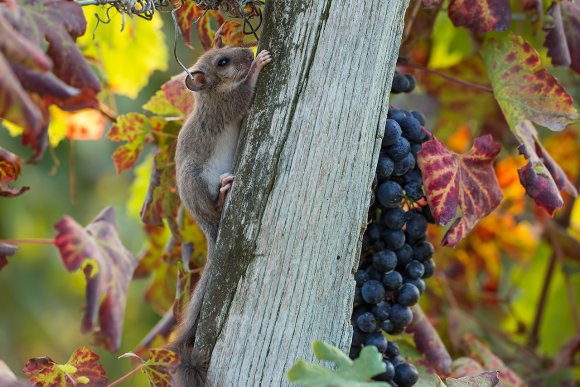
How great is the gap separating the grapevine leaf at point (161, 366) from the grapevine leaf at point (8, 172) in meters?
0.44

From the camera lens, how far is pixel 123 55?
9.10 feet

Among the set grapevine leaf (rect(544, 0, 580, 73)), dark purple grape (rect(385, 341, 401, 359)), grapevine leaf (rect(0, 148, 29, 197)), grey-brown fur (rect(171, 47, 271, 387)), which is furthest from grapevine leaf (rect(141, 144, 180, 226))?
grapevine leaf (rect(544, 0, 580, 73))

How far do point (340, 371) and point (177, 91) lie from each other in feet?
4.14

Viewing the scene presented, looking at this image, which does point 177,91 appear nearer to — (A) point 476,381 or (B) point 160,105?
(B) point 160,105

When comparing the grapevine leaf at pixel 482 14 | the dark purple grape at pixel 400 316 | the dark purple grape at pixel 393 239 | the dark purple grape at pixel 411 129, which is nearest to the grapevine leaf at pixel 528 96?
the grapevine leaf at pixel 482 14

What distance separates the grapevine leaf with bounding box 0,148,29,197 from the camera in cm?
163

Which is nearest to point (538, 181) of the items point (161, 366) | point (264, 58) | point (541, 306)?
point (264, 58)

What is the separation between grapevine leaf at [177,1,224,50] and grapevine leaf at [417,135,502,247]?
0.70 meters

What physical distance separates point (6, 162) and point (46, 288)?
24.2 feet

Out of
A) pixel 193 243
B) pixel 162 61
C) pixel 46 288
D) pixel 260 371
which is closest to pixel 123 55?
pixel 162 61

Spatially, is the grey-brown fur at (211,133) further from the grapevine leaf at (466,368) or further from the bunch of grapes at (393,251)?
the grapevine leaf at (466,368)

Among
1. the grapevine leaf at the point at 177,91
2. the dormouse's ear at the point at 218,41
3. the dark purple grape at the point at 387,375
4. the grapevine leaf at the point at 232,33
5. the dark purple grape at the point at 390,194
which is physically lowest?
the dark purple grape at the point at 387,375

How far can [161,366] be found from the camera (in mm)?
1669

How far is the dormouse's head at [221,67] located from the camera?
256 centimetres
